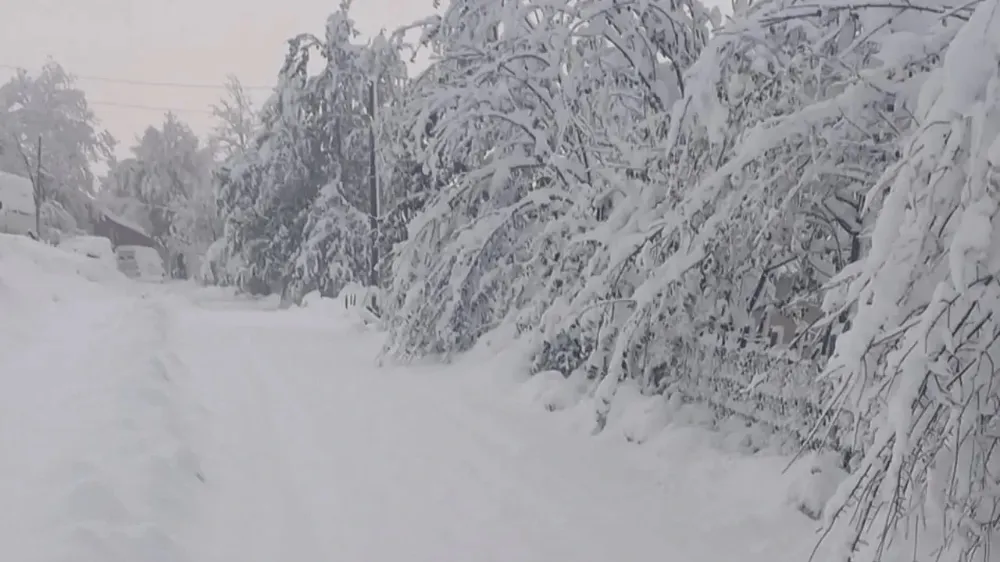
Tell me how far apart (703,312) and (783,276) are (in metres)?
0.85

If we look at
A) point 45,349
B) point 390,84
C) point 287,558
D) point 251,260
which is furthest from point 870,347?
point 251,260

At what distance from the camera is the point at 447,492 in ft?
18.6

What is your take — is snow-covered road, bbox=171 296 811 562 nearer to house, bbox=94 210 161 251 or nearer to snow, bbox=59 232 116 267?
snow, bbox=59 232 116 267

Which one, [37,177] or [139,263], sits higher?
[37,177]

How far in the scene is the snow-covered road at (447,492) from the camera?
4.70 meters

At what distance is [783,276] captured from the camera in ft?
22.6

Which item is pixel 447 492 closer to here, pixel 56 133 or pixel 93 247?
pixel 93 247

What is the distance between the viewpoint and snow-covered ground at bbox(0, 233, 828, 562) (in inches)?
181

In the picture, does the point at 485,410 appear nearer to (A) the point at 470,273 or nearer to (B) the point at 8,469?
(A) the point at 470,273

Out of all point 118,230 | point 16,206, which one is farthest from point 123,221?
point 16,206

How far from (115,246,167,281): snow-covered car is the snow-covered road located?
4455cm

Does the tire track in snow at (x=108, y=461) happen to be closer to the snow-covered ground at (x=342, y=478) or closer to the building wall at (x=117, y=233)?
the snow-covered ground at (x=342, y=478)

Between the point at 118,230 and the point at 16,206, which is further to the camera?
the point at 118,230

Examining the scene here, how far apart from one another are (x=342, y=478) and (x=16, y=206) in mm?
35062
